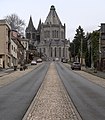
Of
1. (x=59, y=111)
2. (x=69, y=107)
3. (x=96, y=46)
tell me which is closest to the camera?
(x=59, y=111)

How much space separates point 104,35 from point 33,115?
73561 millimetres

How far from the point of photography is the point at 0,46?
273 feet

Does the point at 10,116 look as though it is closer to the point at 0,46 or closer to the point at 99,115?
the point at 99,115

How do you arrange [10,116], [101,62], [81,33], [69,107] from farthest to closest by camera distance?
[81,33] → [101,62] → [69,107] → [10,116]

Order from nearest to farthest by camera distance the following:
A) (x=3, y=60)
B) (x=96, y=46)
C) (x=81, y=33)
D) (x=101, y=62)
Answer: (x=101, y=62) → (x=96, y=46) → (x=3, y=60) → (x=81, y=33)

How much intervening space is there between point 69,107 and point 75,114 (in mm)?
2144

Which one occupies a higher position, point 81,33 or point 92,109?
point 81,33

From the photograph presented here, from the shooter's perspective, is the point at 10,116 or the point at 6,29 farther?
the point at 6,29

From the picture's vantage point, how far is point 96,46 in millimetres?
72375

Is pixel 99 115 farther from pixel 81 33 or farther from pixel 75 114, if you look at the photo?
pixel 81 33

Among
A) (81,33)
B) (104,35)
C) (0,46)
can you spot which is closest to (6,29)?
(0,46)

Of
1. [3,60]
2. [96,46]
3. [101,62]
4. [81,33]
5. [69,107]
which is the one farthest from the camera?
[81,33]

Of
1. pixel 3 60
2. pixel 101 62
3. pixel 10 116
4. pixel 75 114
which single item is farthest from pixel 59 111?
pixel 3 60

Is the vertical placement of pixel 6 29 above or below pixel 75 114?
above
